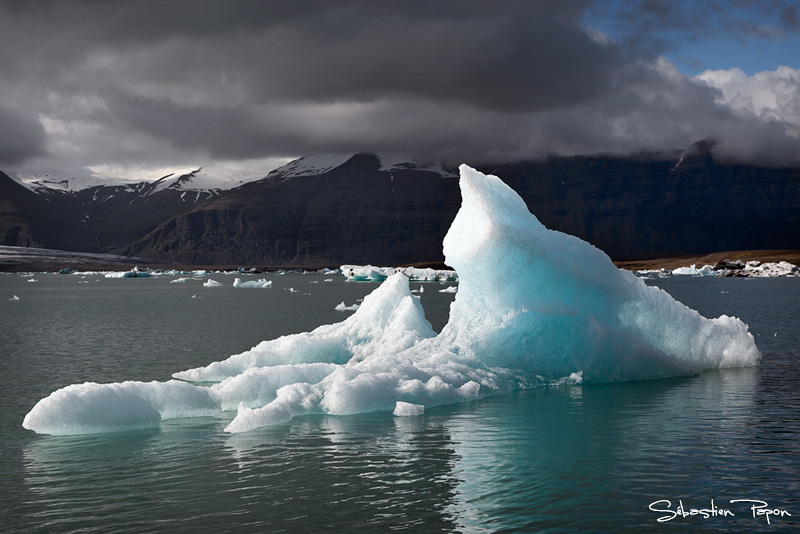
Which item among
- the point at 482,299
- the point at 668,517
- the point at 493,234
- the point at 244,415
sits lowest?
the point at 668,517

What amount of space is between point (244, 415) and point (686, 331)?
1513 centimetres

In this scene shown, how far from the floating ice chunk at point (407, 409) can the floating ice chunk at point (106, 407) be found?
499 cm

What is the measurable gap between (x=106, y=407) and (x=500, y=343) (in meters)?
11.1

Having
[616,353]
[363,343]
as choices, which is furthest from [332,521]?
[363,343]

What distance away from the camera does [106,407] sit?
1530 cm

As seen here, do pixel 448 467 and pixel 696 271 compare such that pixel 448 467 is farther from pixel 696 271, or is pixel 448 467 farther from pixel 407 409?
pixel 696 271

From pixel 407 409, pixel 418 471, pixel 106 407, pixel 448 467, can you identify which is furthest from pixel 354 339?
pixel 418 471

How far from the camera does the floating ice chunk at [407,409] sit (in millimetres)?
16859

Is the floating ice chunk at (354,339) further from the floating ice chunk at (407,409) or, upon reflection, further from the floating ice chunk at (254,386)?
the floating ice chunk at (407,409)

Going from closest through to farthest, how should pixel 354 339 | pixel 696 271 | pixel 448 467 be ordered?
pixel 448 467, pixel 354 339, pixel 696 271

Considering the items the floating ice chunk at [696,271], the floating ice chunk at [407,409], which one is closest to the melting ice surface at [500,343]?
the floating ice chunk at [407,409]

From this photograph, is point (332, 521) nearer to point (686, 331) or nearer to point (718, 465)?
point (718, 465)

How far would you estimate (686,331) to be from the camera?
22969 mm

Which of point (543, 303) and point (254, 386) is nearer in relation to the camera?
point (254, 386)
